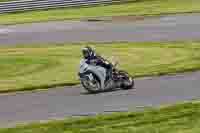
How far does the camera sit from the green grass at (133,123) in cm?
1348

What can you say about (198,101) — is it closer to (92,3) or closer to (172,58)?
(172,58)

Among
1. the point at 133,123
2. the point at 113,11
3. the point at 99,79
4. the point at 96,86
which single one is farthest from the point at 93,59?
the point at 113,11

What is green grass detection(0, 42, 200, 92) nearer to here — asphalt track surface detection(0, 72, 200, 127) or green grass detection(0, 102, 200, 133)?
asphalt track surface detection(0, 72, 200, 127)

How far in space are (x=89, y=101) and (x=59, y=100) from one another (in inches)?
35.4

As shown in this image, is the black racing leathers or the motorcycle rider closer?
the motorcycle rider

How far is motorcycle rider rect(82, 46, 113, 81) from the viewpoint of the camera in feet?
57.2

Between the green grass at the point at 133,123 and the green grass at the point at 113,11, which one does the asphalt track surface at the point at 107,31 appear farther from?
the green grass at the point at 133,123

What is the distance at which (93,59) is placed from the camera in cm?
1759

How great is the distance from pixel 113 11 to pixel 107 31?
653cm

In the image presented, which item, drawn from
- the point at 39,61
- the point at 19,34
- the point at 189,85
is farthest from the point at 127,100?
the point at 19,34

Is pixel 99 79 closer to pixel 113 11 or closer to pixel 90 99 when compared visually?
pixel 90 99

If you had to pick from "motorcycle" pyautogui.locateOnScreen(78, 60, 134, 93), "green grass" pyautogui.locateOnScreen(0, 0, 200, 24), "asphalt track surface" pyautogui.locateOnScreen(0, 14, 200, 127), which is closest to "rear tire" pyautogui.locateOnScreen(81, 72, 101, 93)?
"motorcycle" pyautogui.locateOnScreen(78, 60, 134, 93)

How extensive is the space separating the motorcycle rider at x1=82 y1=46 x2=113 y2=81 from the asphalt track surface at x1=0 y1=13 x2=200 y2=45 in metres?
9.69

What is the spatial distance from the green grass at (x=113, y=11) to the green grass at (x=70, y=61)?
364 inches
